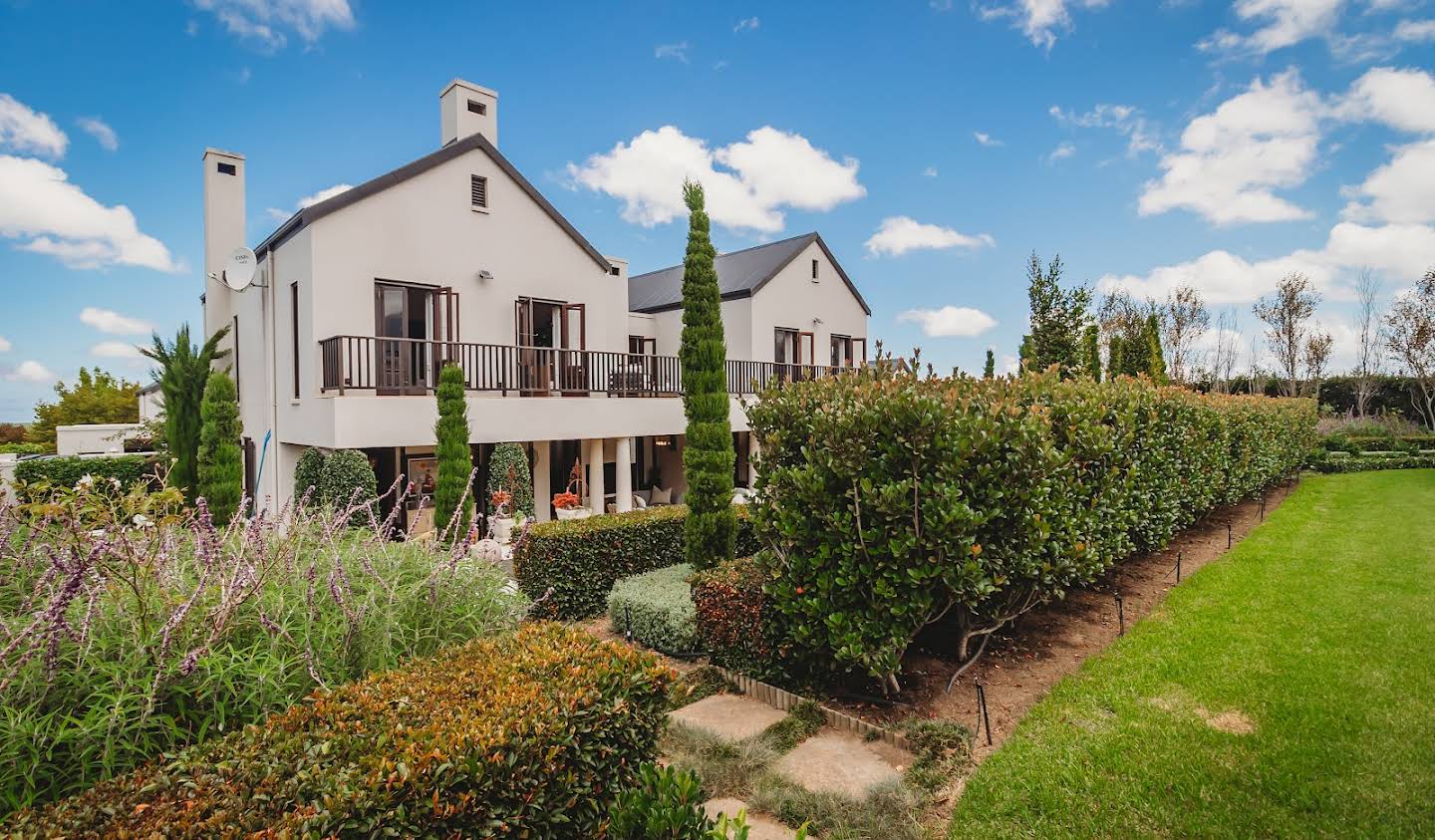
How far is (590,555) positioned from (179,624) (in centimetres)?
538

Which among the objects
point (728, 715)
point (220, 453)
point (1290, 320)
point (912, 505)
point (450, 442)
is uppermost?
point (1290, 320)

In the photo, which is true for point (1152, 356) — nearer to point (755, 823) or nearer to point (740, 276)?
point (740, 276)

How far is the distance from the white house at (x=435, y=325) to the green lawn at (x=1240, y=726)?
7184mm

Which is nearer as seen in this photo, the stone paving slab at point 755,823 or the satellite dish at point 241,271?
the stone paving slab at point 755,823

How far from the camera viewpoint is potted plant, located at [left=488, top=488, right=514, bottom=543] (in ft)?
39.3

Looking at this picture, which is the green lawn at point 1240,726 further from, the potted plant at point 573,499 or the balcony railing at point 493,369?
the potted plant at point 573,499

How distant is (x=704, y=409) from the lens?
8.70 m

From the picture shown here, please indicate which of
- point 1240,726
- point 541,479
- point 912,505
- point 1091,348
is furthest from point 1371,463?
point 541,479

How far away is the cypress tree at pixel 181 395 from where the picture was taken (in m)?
15.1

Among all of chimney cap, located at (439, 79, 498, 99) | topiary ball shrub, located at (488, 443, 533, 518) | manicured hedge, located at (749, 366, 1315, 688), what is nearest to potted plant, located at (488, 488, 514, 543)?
topiary ball shrub, located at (488, 443, 533, 518)

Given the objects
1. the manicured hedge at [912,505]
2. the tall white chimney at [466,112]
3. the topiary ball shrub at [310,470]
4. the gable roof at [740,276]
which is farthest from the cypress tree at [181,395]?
the manicured hedge at [912,505]

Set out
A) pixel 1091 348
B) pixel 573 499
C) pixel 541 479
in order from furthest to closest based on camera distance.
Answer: pixel 1091 348 < pixel 541 479 < pixel 573 499

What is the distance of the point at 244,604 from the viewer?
3.35m

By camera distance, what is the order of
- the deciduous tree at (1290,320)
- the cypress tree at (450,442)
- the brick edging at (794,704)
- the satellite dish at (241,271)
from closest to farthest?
the brick edging at (794,704), the cypress tree at (450,442), the satellite dish at (241,271), the deciduous tree at (1290,320)
